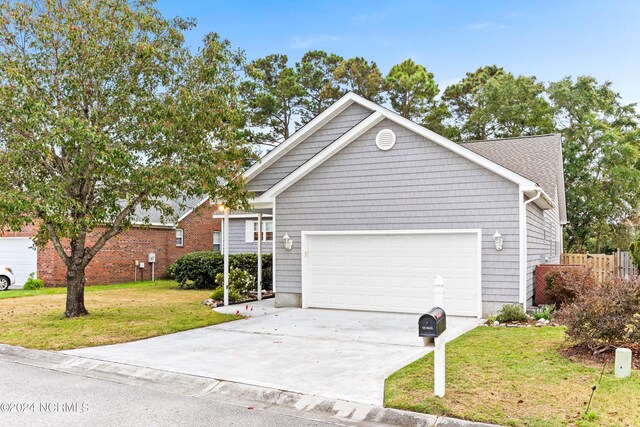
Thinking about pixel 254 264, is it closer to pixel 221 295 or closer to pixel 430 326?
pixel 221 295

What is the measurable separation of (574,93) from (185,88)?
24159mm

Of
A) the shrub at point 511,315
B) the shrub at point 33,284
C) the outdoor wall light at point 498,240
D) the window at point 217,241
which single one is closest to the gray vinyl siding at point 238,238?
the window at point 217,241

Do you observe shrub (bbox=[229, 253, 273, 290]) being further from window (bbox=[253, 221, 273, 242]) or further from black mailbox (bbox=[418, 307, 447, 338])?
black mailbox (bbox=[418, 307, 447, 338])

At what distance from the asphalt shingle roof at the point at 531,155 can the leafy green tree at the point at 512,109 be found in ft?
33.9

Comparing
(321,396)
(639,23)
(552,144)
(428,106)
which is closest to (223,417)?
(321,396)

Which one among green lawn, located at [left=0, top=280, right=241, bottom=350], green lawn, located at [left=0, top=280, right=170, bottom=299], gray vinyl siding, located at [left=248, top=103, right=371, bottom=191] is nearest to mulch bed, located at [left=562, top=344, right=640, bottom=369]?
green lawn, located at [left=0, top=280, right=241, bottom=350]

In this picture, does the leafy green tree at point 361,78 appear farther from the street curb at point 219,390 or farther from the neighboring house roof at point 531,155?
the street curb at point 219,390

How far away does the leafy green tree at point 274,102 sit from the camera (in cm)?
3219

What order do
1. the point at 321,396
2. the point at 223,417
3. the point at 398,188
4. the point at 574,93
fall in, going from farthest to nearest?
the point at 574,93
the point at 398,188
the point at 321,396
the point at 223,417

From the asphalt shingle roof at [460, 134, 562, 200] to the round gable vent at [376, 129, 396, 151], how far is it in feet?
9.93

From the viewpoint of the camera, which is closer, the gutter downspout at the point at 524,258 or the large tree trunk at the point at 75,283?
the gutter downspout at the point at 524,258

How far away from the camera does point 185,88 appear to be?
11.4 m

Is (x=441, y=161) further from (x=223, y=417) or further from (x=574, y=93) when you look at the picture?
(x=574, y=93)

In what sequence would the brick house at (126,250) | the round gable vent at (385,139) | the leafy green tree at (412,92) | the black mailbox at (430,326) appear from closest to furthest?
the black mailbox at (430,326), the round gable vent at (385,139), the brick house at (126,250), the leafy green tree at (412,92)
